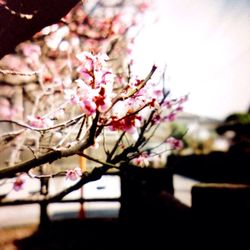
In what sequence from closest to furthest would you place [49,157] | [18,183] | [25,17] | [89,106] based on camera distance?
[25,17] → [89,106] → [49,157] → [18,183]

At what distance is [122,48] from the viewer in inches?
367

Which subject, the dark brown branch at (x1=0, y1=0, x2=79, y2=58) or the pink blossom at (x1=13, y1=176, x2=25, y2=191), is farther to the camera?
the pink blossom at (x1=13, y1=176, x2=25, y2=191)

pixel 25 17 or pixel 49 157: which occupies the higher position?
pixel 25 17

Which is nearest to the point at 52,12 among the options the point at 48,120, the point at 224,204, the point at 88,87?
the point at 88,87

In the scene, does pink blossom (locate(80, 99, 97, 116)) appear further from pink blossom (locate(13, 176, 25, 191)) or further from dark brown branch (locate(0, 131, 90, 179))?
pink blossom (locate(13, 176, 25, 191))

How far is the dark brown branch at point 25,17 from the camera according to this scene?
2232 millimetres

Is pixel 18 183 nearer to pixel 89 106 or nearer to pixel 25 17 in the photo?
pixel 89 106

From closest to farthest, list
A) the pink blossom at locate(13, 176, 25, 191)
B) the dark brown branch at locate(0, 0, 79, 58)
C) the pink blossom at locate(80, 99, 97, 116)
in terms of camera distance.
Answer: the dark brown branch at locate(0, 0, 79, 58) → the pink blossom at locate(80, 99, 97, 116) → the pink blossom at locate(13, 176, 25, 191)

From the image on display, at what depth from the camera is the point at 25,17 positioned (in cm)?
226

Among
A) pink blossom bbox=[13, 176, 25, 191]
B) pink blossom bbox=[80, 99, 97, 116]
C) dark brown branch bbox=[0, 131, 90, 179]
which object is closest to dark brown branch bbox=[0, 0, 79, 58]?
pink blossom bbox=[80, 99, 97, 116]

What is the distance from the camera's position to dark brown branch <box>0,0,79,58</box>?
7.32 ft

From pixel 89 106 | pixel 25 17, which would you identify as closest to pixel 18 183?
pixel 89 106

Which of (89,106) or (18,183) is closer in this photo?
(89,106)

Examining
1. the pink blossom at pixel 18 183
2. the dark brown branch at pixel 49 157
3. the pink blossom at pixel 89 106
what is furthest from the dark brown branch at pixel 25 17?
the pink blossom at pixel 18 183
